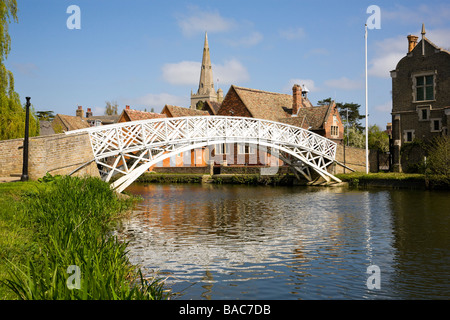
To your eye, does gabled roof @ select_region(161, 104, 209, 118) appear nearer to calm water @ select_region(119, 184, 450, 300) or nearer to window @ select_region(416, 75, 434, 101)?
window @ select_region(416, 75, 434, 101)

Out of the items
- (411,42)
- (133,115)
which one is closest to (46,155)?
(133,115)

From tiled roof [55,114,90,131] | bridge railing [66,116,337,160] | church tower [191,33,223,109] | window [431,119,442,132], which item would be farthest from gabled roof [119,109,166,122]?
church tower [191,33,223,109]

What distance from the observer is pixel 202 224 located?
16.7 m

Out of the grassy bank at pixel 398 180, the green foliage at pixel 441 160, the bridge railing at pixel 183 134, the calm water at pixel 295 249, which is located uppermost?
the bridge railing at pixel 183 134

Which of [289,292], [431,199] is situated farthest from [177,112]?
[289,292]

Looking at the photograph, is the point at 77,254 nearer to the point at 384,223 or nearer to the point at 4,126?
the point at 384,223

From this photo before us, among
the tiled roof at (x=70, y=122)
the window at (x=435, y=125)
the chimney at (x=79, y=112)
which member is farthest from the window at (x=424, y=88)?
the chimney at (x=79, y=112)

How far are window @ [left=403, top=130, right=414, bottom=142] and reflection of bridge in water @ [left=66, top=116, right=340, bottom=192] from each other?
20.0 feet

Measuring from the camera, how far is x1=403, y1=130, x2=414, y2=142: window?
36.9 m

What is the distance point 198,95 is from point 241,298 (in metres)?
122

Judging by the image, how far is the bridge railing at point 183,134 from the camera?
75.4 ft

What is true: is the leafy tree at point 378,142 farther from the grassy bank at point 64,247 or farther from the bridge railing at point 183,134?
the grassy bank at point 64,247

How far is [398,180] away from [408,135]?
642 cm

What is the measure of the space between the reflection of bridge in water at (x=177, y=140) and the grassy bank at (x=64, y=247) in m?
4.62
